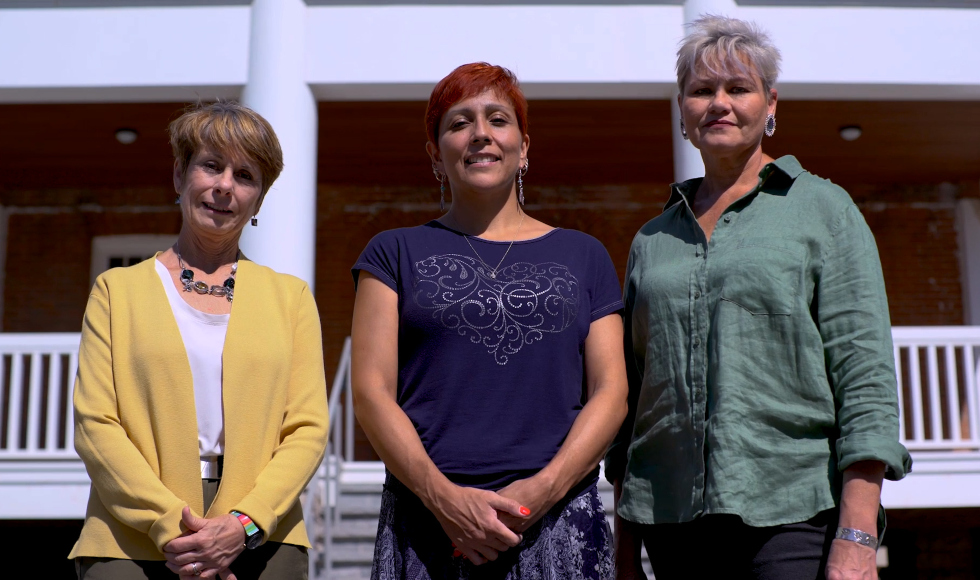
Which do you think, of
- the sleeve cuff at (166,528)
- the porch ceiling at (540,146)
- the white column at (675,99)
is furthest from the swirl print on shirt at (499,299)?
the porch ceiling at (540,146)

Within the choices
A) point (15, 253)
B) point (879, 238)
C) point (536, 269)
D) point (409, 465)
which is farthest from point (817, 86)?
point (15, 253)

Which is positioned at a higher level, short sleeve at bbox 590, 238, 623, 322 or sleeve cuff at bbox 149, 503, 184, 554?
short sleeve at bbox 590, 238, 623, 322

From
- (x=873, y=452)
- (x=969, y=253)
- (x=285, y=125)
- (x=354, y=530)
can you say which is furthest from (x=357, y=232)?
(x=873, y=452)

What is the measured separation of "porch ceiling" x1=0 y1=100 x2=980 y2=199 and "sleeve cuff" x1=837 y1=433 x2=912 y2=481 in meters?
5.95

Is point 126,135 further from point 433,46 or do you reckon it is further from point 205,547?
point 205,547

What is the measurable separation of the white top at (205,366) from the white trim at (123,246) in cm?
879

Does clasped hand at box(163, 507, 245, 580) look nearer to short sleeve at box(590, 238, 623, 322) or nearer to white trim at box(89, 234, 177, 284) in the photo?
short sleeve at box(590, 238, 623, 322)

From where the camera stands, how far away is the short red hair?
255 centimetres

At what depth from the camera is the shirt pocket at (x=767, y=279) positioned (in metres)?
2.27

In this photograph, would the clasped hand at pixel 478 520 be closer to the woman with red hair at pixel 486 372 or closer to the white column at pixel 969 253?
the woman with red hair at pixel 486 372

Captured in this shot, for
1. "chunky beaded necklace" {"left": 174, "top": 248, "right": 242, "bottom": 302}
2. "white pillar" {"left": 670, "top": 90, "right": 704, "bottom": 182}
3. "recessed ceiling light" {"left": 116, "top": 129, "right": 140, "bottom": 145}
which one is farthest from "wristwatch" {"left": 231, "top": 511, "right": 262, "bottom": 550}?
"recessed ceiling light" {"left": 116, "top": 129, "right": 140, "bottom": 145}

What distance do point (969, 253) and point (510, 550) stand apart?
1009 cm

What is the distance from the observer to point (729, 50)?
244cm

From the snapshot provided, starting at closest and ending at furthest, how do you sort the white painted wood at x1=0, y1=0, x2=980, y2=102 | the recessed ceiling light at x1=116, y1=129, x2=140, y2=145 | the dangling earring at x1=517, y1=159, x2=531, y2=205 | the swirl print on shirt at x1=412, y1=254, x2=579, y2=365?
the swirl print on shirt at x1=412, y1=254, x2=579, y2=365 → the dangling earring at x1=517, y1=159, x2=531, y2=205 → the white painted wood at x1=0, y1=0, x2=980, y2=102 → the recessed ceiling light at x1=116, y1=129, x2=140, y2=145
